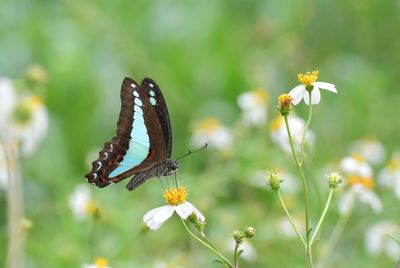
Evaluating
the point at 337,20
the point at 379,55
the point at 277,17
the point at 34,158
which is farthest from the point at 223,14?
the point at 34,158

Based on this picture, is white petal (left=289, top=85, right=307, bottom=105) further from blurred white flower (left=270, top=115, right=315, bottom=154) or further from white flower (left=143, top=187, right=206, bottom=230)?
blurred white flower (left=270, top=115, right=315, bottom=154)

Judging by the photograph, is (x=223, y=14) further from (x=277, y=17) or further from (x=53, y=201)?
(x=53, y=201)

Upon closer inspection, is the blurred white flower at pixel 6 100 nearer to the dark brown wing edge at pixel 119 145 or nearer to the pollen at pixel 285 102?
the dark brown wing edge at pixel 119 145

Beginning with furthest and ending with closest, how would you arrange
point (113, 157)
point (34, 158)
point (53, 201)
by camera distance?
point (34, 158)
point (53, 201)
point (113, 157)

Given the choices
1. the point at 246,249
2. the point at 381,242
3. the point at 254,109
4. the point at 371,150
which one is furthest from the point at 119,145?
the point at 371,150

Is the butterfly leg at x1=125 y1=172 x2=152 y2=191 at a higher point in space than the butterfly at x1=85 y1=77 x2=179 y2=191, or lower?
lower

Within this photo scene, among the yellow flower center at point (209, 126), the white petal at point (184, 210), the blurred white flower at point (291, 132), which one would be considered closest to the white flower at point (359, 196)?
the blurred white flower at point (291, 132)

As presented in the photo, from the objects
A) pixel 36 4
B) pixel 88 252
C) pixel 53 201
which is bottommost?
pixel 88 252

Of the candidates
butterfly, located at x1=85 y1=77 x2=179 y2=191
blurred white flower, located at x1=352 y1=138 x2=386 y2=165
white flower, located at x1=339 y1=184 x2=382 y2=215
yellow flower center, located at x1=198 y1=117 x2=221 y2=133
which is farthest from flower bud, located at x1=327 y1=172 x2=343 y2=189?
blurred white flower, located at x1=352 y1=138 x2=386 y2=165
